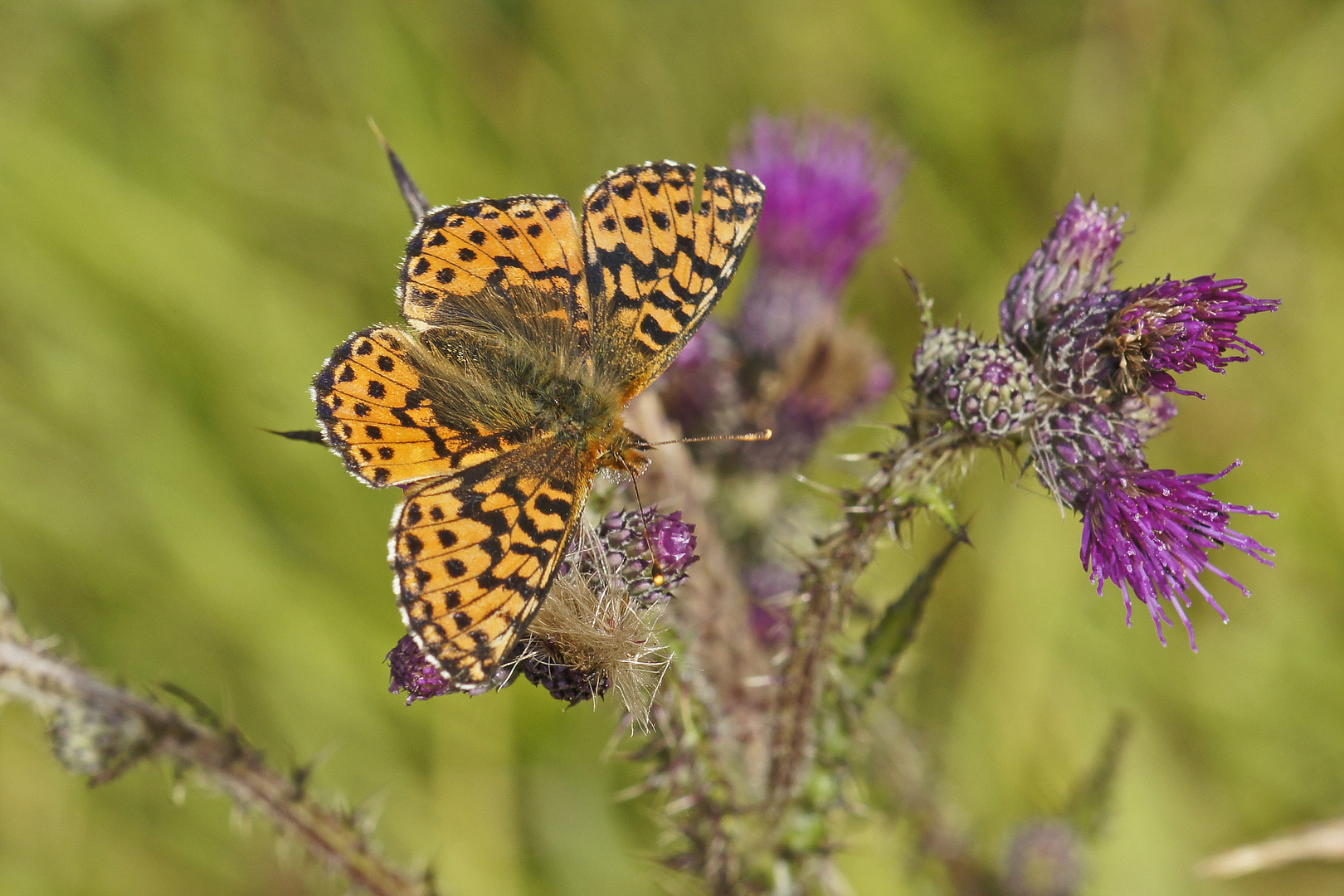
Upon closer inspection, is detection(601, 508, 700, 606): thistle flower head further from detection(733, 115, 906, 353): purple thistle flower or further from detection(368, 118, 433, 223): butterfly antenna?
detection(733, 115, 906, 353): purple thistle flower

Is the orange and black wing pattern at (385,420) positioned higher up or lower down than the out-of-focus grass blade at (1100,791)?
higher up

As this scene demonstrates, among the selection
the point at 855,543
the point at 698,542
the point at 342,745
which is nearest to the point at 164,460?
the point at 342,745

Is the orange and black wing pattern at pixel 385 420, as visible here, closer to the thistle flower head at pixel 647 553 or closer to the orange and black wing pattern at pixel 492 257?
the orange and black wing pattern at pixel 492 257

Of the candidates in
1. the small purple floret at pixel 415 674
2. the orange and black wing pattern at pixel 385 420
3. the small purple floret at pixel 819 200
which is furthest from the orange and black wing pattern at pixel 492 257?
the small purple floret at pixel 819 200

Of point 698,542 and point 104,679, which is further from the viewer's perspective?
point 698,542

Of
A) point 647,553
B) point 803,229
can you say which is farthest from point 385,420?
point 803,229

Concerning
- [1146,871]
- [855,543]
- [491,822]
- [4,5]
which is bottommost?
[491,822]

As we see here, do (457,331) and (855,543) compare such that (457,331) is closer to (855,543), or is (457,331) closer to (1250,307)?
(855,543)
